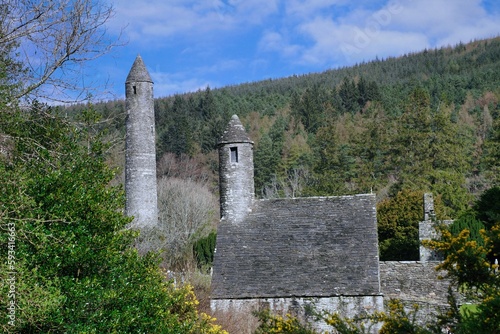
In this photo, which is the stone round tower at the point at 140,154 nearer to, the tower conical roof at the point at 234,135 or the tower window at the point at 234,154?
the tower conical roof at the point at 234,135

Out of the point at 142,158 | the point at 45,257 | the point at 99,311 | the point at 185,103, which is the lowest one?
the point at 99,311

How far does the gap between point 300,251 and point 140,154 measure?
12.3 m

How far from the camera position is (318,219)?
22.6 meters

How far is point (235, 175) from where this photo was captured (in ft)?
77.4

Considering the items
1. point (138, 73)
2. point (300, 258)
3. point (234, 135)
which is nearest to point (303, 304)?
point (300, 258)

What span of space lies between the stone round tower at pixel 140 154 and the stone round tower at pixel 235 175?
26.3 feet

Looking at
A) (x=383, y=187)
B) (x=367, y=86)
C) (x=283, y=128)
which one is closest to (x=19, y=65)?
(x=383, y=187)

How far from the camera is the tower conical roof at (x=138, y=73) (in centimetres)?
3148

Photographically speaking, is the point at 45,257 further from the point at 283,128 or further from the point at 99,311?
the point at 283,128

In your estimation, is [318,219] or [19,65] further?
[318,219]

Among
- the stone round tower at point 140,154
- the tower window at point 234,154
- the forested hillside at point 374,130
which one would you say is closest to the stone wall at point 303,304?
the tower window at point 234,154

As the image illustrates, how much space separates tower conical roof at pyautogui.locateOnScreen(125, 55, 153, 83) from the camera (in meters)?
31.5

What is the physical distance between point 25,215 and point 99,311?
1886 mm

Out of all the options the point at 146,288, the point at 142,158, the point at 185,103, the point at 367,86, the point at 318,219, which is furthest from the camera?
the point at 185,103
